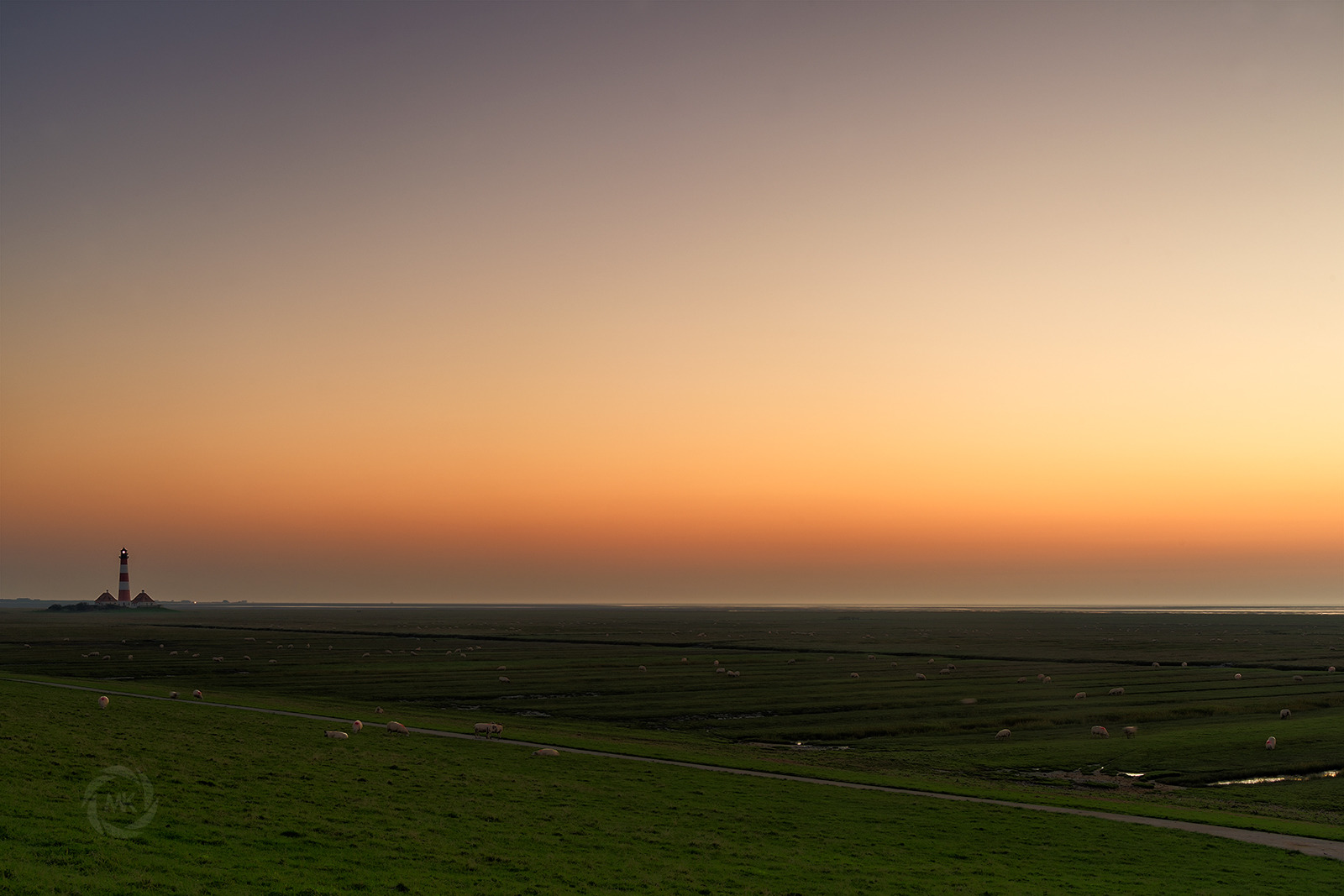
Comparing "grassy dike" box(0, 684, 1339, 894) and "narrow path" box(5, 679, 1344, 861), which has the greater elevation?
"grassy dike" box(0, 684, 1339, 894)

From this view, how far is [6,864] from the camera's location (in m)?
15.8

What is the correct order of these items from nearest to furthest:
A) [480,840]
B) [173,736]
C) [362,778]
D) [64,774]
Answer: [480,840] < [64,774] < [362,778] < [173,736]

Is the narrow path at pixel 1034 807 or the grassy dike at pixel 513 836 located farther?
the narrow path at pixel 1034 807

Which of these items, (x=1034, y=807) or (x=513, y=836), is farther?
(x=1034, y=807)

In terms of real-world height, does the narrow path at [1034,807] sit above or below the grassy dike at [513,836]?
below

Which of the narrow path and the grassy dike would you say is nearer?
the grassy dike

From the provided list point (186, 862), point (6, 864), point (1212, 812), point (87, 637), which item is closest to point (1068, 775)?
point (1212, 812)

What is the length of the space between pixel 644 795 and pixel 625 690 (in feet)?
146

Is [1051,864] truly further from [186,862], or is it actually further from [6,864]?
[6,864]

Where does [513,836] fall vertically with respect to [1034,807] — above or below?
above

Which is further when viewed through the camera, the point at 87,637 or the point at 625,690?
the point at 87,637

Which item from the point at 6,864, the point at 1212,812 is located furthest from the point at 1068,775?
the point at 6,864

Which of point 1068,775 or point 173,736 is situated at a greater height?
point 173,736

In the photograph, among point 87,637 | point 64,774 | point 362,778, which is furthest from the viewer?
point 87,637
